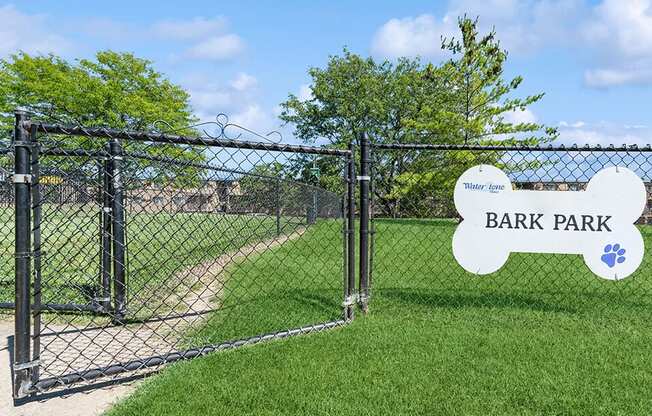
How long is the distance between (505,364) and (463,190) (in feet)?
5.23

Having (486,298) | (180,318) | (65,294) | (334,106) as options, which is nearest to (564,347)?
(486,298)

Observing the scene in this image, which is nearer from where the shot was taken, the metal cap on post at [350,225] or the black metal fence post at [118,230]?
the metal cap on post at [350,225]

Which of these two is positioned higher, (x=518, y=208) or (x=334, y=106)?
(x=334, y=106)

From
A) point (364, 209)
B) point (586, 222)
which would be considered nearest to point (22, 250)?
point (364, 209)

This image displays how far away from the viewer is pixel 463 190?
4215 millimetres

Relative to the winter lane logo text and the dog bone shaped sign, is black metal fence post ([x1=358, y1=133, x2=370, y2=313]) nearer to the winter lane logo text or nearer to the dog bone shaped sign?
the winter lane logo text

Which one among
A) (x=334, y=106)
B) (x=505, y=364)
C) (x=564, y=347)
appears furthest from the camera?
(x=334, y=106)

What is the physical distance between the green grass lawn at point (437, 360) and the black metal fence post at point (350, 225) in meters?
0.28

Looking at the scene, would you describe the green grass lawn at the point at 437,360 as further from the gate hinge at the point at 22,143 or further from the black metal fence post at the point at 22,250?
the gate hinge at the point at 22,143

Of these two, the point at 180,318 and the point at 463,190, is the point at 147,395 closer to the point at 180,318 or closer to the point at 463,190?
the point at 180,318

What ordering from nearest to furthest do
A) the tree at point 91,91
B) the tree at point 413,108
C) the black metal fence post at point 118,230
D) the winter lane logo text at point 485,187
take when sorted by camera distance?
the black metal fence post at point 118,230 < the winter lane logo text at point 485,187 < the tree at point 413,108 < the tree at point 91,91

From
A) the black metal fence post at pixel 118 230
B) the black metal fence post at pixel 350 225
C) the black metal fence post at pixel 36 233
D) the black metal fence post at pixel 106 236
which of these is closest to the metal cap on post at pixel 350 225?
the black metal fence post at pixel 350 225

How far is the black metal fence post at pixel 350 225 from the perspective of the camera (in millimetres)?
3920

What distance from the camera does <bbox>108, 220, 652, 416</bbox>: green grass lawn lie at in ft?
8.52
